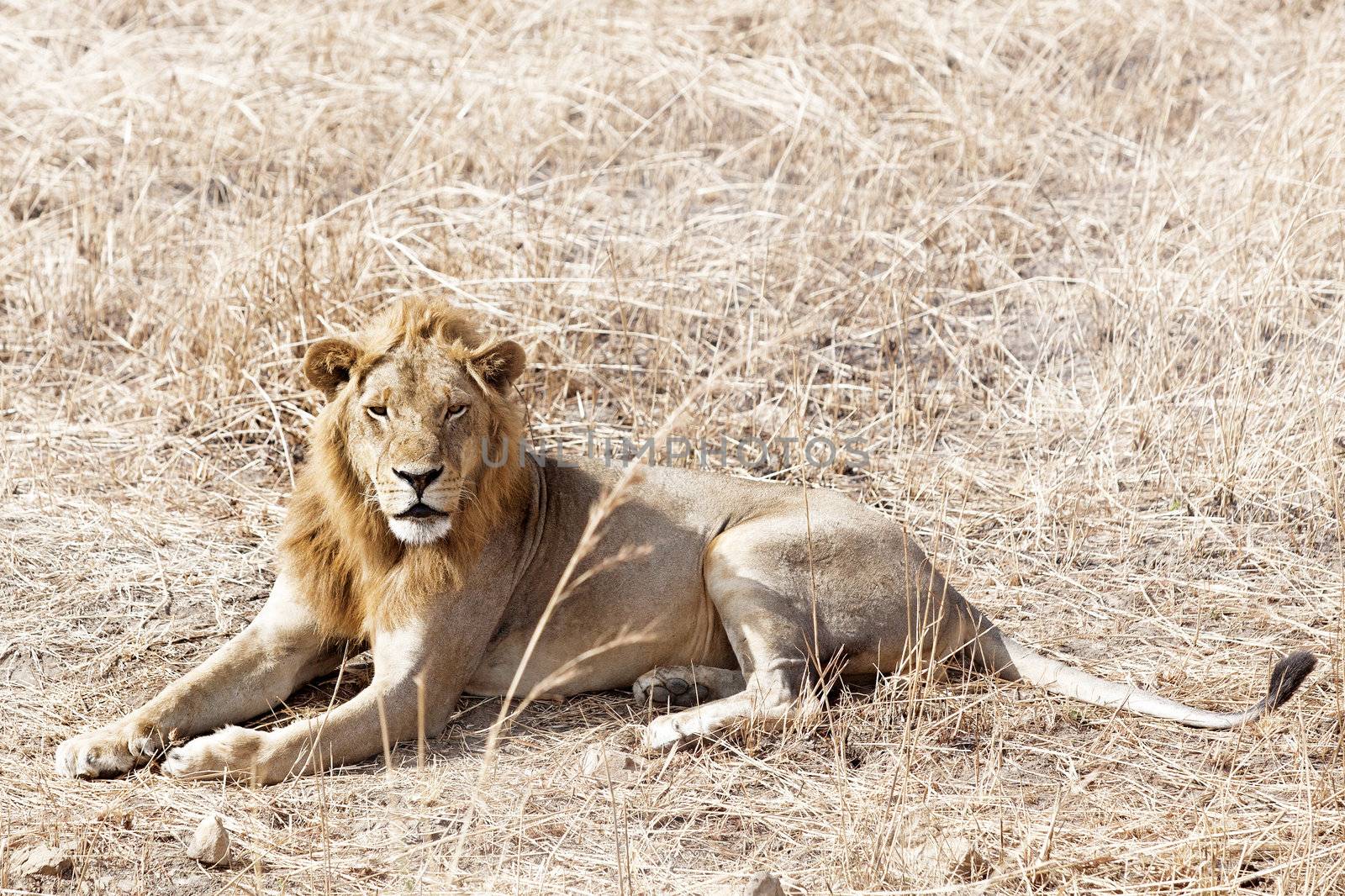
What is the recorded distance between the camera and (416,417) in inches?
157

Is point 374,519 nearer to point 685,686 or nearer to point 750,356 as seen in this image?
point 685,686

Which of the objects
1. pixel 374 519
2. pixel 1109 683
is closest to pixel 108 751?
pixel 374 519

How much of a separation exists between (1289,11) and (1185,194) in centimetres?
322

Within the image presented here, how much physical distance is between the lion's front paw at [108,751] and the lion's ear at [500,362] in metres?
1.37

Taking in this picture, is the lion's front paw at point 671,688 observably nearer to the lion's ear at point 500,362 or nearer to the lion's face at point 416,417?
the lion's face at point 416,417

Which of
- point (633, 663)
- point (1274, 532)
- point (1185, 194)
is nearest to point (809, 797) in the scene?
point (633, 663)

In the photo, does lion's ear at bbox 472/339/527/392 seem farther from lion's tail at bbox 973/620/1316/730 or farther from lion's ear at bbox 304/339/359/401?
lion's tail at bbox 973/620/1316/730

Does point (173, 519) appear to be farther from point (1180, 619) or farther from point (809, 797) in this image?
point (1180, 619)

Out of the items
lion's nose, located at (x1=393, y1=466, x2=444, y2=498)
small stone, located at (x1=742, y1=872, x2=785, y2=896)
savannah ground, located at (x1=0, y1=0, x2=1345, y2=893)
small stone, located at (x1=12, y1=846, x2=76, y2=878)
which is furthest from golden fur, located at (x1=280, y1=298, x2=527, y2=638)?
small stone, located at (x1=742, y1=872, x2=785, y2=896)

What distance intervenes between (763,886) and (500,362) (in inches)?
68.5

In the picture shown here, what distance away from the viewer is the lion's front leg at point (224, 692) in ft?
12.5

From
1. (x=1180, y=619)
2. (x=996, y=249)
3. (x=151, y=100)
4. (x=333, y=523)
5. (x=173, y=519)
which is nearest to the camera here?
(x=333, y=523)

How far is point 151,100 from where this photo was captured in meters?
8.02

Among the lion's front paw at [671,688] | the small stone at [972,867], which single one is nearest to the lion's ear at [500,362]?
the lion's front paw at [671,688]
